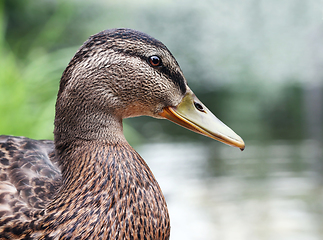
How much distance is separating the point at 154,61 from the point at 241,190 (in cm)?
320

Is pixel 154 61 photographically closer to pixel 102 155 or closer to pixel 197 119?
pixel 197 119

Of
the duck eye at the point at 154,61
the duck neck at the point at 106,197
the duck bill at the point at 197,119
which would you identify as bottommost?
the duck neck at the point at 106,197

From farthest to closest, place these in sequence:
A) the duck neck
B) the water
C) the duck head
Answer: the water < the duck head < the duck neck

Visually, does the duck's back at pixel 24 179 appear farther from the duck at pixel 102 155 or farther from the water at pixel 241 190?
the water at pixel 241 190

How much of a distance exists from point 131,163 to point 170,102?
0.28 m

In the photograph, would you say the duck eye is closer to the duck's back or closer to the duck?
the duck

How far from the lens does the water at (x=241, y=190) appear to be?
3252mm

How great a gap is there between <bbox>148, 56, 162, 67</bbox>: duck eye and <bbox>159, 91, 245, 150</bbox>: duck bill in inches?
7.0

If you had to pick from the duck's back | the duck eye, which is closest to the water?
the duck's back

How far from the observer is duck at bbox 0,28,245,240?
3.82 feet

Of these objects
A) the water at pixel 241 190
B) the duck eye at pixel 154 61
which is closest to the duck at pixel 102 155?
the duck eye at pixel 154 61

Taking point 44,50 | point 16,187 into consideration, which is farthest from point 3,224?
point 44,50

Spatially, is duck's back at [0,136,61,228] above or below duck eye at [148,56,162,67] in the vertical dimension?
below

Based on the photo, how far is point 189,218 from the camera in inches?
136
